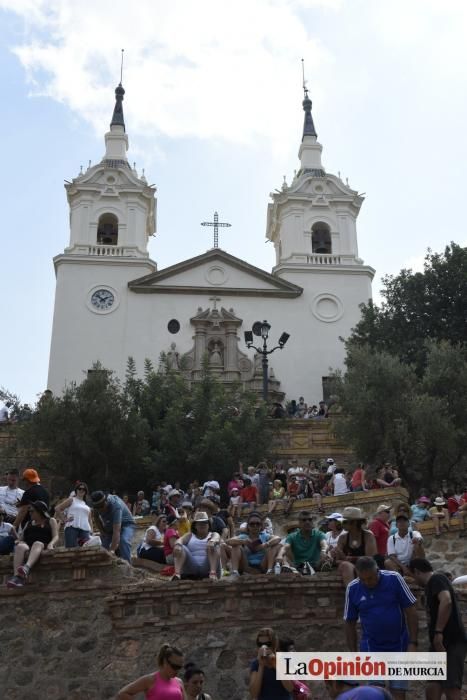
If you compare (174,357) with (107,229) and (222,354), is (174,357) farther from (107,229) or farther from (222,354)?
(107,229)

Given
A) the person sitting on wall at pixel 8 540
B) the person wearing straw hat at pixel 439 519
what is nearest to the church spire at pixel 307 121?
the person wearing straw hat at pixel 439 519

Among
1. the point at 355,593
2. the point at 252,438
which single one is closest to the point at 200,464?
the point at 252,438

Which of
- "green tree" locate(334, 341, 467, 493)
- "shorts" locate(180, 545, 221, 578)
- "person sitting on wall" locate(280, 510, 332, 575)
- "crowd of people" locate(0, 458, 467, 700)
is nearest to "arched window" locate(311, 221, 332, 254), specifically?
"green tree" locate(334, 341, 467, 493)

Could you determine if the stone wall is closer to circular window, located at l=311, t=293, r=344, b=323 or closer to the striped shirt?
the striped shirt

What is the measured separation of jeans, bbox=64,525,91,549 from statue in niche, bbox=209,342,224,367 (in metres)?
26.4

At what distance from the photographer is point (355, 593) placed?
7.47 m

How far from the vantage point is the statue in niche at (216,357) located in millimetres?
37638

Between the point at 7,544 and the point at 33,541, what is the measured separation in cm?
83

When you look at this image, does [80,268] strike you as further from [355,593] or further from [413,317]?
[355,593]

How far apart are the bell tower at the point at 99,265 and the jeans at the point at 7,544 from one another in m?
26.3

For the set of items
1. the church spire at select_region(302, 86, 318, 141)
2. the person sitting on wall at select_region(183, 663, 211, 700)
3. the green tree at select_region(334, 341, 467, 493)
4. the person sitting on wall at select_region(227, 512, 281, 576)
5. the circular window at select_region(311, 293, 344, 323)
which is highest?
the church spire at select_region(302, 86, 318, 141)

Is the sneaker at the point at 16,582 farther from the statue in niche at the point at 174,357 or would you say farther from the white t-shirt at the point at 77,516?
the statue in niche at the point at 174,357

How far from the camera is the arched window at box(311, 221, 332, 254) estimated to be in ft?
140

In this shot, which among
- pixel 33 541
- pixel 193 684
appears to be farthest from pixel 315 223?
pixel 193 684
